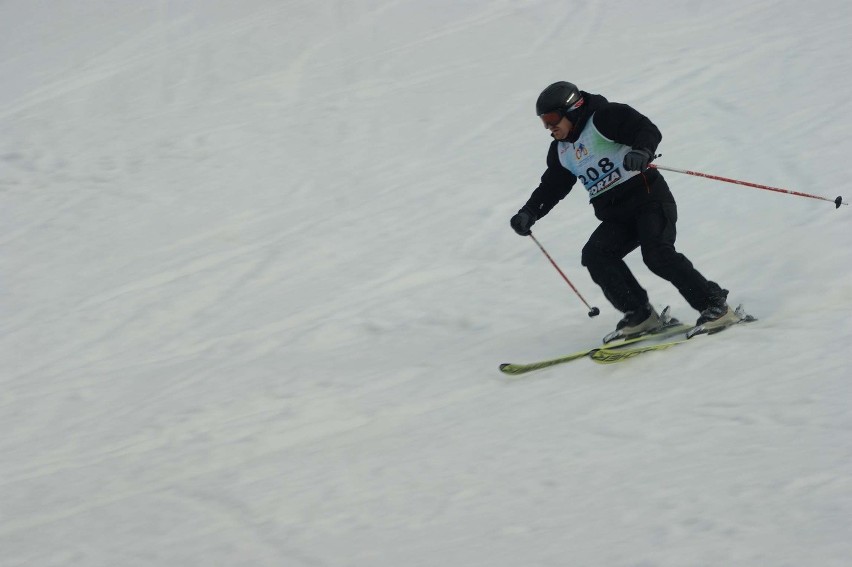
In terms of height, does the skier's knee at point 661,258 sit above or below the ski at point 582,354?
above

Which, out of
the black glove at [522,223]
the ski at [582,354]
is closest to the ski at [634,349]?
the ski at [582,354]

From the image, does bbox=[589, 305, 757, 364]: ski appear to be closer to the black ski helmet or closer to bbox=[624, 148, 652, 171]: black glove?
bbox=[624, 148, 652, 171]: black glove

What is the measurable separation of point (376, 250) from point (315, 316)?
5.49ft

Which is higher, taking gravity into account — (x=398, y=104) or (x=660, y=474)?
(x=398, y=104)

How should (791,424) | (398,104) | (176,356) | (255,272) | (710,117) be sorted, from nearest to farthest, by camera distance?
(791,424) → (176,356) → (255,272) → (710,117) → (398,104)

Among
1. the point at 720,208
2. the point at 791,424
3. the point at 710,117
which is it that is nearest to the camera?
the point at 791,424

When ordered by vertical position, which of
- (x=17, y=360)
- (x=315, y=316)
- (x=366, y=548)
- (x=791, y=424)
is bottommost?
(x=791, y=424)

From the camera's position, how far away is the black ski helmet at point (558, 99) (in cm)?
618

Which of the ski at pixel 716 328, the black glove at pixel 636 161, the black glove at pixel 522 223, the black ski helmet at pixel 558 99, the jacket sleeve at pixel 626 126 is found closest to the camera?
the black glove at pixel 636 161

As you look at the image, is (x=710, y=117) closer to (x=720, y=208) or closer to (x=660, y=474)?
(x=720, y=208)

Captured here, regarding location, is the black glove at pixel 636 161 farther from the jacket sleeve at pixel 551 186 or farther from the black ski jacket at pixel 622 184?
the jacket sleeve at pixel 551 186

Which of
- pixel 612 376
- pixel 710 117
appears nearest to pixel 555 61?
pixel 710 117

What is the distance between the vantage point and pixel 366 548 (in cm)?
444

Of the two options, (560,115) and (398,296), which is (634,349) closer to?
(560,115)
